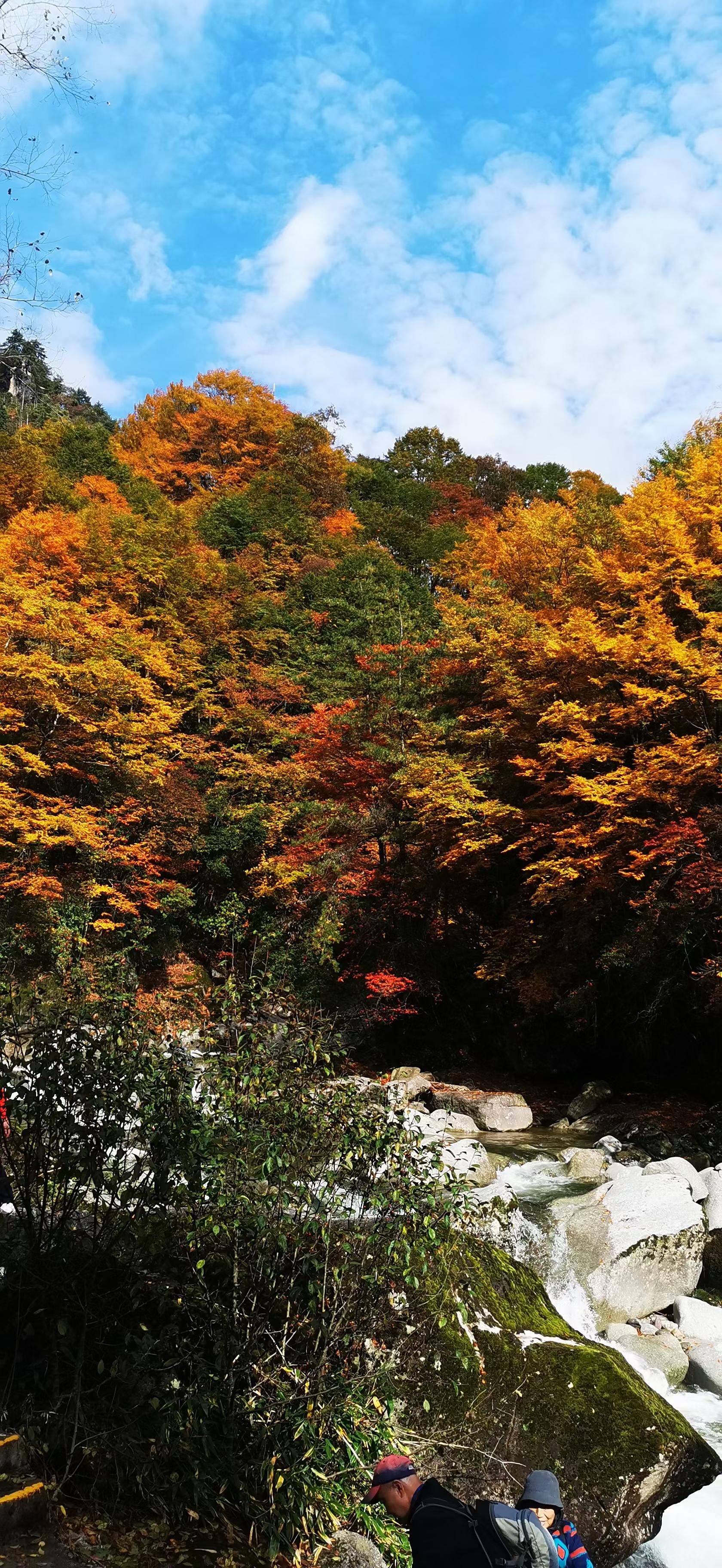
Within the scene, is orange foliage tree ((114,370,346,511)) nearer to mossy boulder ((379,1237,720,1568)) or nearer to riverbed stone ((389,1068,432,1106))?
riverbed stone ((389,1068,432,1106))

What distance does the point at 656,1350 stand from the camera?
6.62 meters

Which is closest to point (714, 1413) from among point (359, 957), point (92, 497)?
point (359, 957)

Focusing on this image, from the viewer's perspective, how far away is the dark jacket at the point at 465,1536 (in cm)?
220

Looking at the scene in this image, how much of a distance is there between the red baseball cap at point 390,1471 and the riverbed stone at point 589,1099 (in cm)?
1200

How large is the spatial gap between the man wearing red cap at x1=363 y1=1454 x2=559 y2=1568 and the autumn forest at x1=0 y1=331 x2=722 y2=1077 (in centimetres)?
484

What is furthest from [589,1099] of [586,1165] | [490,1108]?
[586,1165]

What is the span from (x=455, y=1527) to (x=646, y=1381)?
4491 mm

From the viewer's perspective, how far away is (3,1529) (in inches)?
120

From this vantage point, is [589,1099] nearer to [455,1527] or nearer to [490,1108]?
[490,1108]

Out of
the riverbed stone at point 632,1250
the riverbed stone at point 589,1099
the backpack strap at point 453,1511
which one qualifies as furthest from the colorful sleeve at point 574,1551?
the riverbed stone at point 589,1099

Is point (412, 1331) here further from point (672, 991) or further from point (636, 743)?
point (636, 743)

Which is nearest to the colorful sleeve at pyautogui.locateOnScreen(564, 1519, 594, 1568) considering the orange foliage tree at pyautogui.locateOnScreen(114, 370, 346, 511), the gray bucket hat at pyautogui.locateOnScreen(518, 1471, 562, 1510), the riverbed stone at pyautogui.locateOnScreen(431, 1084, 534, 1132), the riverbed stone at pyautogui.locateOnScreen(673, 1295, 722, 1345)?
Result: the gray bucket hat at pyautogui.locateOnScreen(518, 1471, 562, 1510)

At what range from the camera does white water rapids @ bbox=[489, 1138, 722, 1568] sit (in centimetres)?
454

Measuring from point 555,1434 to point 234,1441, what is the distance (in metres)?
1.80
